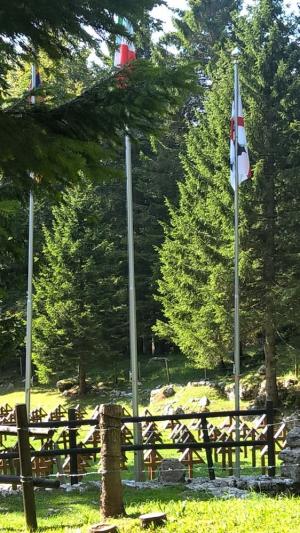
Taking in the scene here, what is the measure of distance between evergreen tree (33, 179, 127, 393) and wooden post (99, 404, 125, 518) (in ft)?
74.8

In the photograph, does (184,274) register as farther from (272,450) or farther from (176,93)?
(176,93)

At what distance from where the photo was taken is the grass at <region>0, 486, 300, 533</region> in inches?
205

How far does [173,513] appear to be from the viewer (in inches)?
237

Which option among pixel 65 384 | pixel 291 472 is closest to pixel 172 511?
pixel 291 472

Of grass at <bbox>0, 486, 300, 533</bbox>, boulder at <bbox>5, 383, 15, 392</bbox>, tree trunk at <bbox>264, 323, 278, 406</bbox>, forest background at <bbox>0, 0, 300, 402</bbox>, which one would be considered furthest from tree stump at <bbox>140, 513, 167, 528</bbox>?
boulder at <bbox>5, 383, 15, 392</bbox>

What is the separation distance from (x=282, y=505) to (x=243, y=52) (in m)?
20.2

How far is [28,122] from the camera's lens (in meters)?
3.37

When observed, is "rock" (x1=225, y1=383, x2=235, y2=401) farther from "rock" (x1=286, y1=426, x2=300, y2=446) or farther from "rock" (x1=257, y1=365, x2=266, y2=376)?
"rock" (x1=286, y1=426, x2=300, y2=446)

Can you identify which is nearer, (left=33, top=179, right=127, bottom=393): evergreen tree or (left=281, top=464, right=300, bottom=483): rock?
(left=281, top=464, right=300, bottom=483): rock

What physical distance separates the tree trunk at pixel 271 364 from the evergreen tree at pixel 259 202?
4cm

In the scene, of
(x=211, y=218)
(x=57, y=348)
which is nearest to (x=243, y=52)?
(x=211, y=218)

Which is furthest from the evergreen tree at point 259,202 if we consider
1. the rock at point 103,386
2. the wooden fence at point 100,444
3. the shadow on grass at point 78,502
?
the shadow on grass at point 78,502

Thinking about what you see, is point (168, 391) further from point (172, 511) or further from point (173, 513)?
point (173, 513)

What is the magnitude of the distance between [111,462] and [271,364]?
15.6m
